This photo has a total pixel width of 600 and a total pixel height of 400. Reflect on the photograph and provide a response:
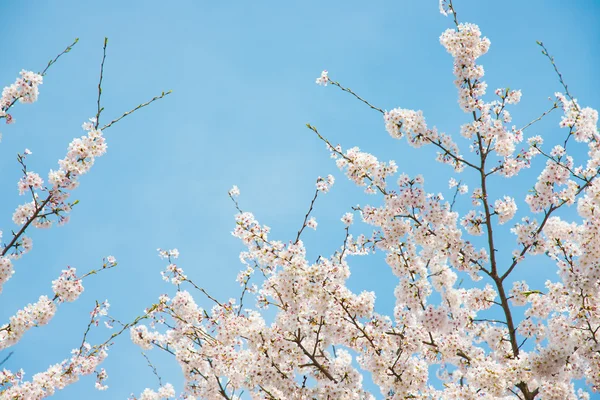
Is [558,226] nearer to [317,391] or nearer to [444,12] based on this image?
[444,12]

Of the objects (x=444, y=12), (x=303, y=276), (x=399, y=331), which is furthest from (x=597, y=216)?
(x=303, y=276)

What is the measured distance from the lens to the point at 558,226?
7582 mm

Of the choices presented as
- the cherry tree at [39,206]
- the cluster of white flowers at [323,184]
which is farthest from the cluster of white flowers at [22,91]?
the cluster of white flowers at [323,184]

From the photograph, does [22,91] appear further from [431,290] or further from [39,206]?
[431,290]

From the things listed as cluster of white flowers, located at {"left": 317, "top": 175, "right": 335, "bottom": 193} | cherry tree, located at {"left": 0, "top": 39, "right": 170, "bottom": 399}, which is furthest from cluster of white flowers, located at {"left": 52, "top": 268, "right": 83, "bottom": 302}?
cluster of white flowers, located at {"left": 317, "top": 175, "right": 335, "bottom": 193}

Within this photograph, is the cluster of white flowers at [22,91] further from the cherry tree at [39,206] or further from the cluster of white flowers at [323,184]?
the cluster of white flowers at [323,184]

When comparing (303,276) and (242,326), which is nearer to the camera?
(303,276)

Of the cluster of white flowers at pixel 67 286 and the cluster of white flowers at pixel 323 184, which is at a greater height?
the cluster of white flowers at pixel 323 184

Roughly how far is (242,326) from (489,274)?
420 centimetres

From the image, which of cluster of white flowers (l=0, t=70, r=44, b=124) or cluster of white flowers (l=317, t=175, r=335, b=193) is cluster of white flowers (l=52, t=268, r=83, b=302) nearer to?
cluster of white flowers (l=0, t=70, r=44, b=124)

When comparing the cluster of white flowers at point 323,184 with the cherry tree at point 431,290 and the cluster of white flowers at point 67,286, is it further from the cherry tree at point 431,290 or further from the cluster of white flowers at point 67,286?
Result: the cluster of white flowers at point 67,286

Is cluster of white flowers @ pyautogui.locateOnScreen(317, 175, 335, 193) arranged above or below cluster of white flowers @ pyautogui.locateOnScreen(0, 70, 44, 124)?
above

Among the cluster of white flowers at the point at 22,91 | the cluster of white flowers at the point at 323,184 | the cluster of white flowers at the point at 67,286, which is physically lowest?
the cluster of white flowers at the point at 67,286

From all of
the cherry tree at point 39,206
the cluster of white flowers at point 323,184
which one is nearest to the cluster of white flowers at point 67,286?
the cherry tree at point 39,206
